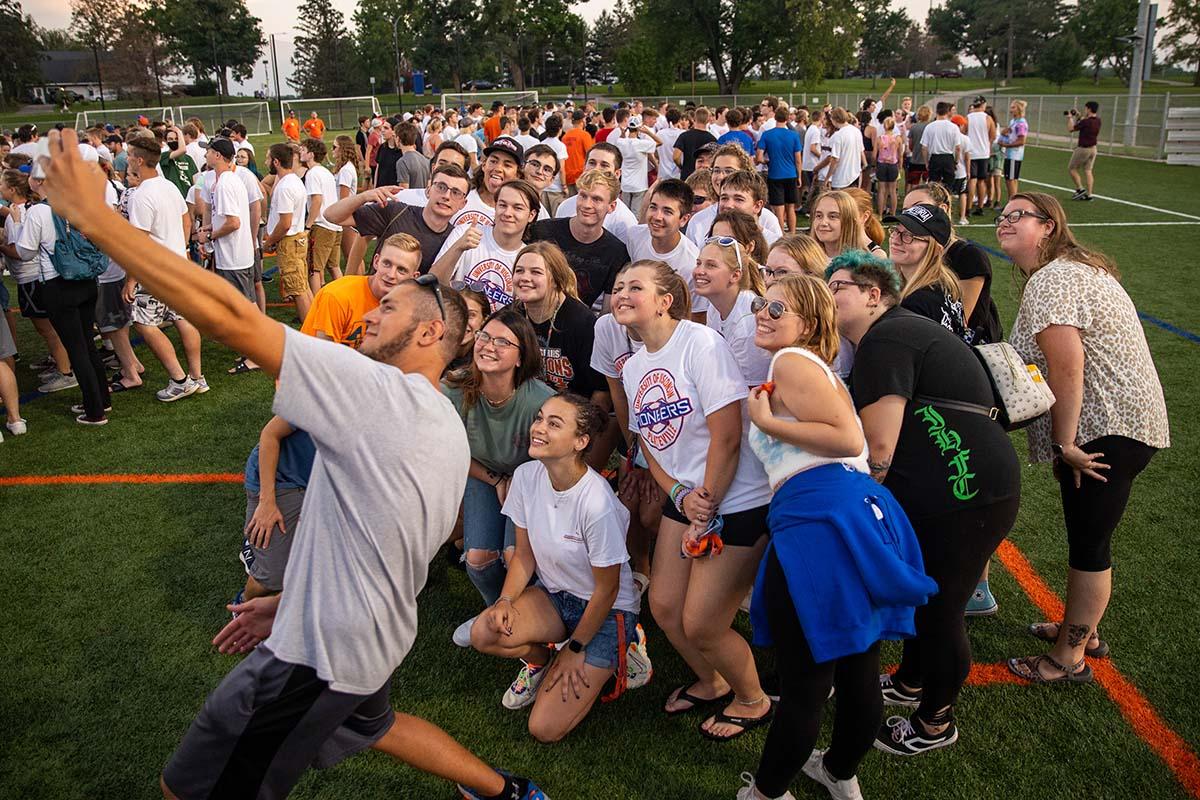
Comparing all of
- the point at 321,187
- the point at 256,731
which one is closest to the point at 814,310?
the point at 256,731

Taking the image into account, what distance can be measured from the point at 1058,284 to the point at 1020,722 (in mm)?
1859

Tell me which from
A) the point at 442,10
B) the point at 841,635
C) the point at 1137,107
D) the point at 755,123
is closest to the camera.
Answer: the point at 841,635

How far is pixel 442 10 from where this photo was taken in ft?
286

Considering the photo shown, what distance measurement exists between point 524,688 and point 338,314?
223 cm

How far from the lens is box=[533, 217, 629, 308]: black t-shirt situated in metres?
5.20

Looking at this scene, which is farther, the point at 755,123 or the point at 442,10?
the point at 442,10

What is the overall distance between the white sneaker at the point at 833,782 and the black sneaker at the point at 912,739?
28cm

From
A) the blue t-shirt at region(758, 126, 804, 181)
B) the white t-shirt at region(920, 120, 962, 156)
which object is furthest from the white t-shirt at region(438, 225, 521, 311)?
the white t-shirt at region(920, 120, 962, 156)

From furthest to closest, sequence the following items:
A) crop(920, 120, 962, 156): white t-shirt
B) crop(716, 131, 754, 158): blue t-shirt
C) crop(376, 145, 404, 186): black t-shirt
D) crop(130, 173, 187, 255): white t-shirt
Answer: crop(920, 120, 962, 156): white t-shirt
crop(716, 131, 754, 158): blue t-shirt
crop(376, 145, 404, 186): black t-shirt
crop(130, 173, 187, 255): white t-shirt

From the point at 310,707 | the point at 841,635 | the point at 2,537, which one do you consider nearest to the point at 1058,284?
the point at 841,635

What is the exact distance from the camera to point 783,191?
13797 mm

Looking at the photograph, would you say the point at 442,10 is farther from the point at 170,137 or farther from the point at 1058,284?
the point at 1058,284

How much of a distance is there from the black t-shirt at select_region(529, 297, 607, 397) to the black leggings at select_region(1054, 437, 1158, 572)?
7.30 ft

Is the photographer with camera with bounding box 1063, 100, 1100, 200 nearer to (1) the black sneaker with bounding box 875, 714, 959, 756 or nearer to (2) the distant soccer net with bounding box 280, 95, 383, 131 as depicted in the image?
(1) the black sneaker with bounding box 875, 714, 959, 756
